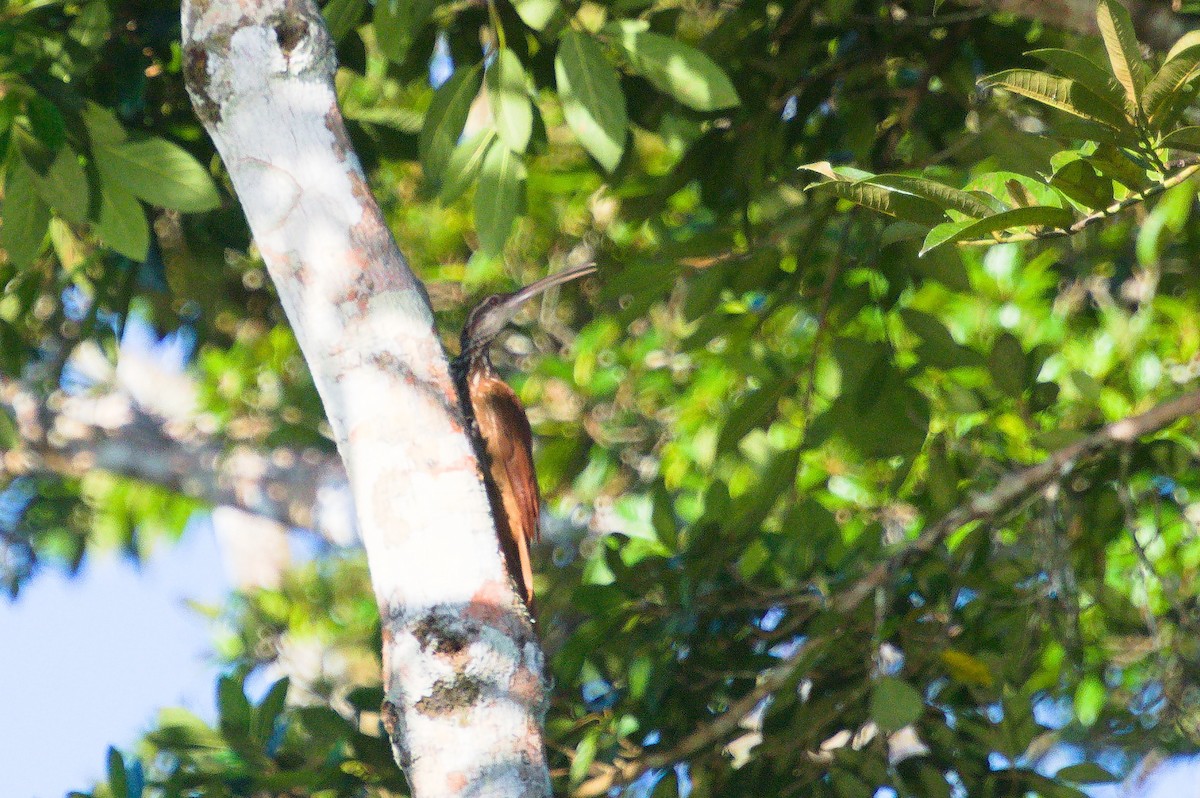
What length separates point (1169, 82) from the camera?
1.26 meters

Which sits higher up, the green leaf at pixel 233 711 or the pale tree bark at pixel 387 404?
the pale tree bark at pixel 387 404

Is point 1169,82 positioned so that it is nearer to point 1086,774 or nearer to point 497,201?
point 497,201

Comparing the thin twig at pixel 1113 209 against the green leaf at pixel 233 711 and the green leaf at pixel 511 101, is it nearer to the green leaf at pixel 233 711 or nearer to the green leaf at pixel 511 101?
the green leaf at pixel 511 101

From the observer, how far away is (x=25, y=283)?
3.17m

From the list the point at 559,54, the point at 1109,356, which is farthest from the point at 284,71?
the point at 1109,356

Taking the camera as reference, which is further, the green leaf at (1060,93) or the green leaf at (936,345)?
the green leaf at (936,345)

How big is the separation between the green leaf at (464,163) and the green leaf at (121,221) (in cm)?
56

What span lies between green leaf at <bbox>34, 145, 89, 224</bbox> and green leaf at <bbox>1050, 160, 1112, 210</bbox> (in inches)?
67.2

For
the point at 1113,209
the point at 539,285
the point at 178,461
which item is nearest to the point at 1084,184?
the point at 1113,209

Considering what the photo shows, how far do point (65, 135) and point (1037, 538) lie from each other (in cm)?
218

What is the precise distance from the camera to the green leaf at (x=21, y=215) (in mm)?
2346

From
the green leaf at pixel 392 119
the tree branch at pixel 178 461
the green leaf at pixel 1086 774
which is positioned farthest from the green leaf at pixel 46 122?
the tree branch at pixel 178 461

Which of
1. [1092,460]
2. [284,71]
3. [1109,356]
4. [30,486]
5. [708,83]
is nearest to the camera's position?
[284,71]

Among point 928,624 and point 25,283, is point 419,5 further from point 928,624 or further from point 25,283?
point 928,624
